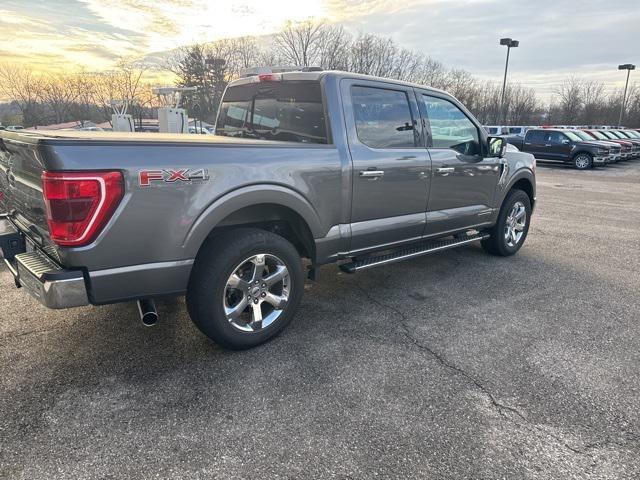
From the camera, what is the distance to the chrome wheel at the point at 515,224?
5824mm

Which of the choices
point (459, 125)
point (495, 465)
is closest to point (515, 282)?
point (459, 125)

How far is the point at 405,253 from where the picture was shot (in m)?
4.38

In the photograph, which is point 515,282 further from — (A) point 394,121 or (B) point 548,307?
(A) point 394,121

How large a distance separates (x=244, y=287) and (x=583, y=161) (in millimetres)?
21034

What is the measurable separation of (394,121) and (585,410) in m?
2.65

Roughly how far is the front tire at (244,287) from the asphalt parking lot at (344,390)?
0.19 m

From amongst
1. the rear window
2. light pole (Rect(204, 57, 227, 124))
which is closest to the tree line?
light pole (Rect(204, 57, 227, 124))

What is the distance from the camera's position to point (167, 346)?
130 inches

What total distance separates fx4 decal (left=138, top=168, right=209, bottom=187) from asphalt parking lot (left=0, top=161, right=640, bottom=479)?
1.24 metres

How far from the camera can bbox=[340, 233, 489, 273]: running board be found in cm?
391

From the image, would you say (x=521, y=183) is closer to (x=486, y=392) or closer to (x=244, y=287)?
(x=486, y=392)

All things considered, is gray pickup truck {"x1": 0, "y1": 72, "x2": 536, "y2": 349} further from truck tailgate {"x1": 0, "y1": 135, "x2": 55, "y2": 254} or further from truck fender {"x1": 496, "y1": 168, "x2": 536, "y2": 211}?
truck fender {"x1": 496, "y1": 168, "x2": 536, "y2": 211}

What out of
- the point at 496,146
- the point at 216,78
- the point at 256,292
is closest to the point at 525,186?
the point at 496,146

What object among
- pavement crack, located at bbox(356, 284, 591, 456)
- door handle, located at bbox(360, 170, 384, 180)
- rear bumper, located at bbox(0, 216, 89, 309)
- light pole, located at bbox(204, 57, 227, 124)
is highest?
light pole, located at bbox(204, 57, 227, 124)
